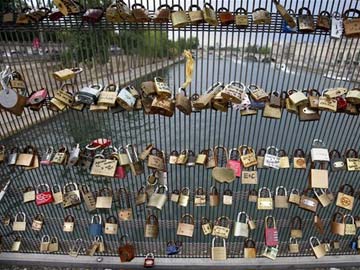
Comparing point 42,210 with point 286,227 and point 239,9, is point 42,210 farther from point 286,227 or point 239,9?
point 239,9

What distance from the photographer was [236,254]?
5340 mm

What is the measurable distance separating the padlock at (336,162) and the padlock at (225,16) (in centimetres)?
189

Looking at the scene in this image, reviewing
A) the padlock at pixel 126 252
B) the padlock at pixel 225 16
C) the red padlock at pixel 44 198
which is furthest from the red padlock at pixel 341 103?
the red padlock at pixel 44 198

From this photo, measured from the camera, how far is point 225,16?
335 centimetres

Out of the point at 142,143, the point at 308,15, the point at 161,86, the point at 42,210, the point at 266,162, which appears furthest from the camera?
the point at 42,210

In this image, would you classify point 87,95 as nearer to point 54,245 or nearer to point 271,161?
point 271,161

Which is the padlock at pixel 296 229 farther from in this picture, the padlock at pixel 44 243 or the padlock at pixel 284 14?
the padlock at pixel 44 243

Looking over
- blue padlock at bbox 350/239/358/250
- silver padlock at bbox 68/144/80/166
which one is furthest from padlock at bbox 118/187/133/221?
blue padlock at bbox 350/239/358/250

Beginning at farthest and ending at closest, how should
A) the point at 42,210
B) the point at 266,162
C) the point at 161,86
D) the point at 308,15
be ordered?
1. the point at 42,210
2. the point at 266,162
3. the point at 161,86
4. the point at 308,15

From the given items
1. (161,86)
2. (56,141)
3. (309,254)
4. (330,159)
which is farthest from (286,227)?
(56,141)

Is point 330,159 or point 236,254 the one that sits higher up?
point 330,159

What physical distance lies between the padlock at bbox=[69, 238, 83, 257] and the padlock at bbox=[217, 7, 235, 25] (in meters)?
3.60

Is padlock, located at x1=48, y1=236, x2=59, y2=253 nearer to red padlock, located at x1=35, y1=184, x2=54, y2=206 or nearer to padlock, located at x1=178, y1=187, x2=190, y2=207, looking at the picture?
red padlock, located at x1=35, y1=184, x2=54, y2=206

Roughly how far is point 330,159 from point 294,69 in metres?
1.07
